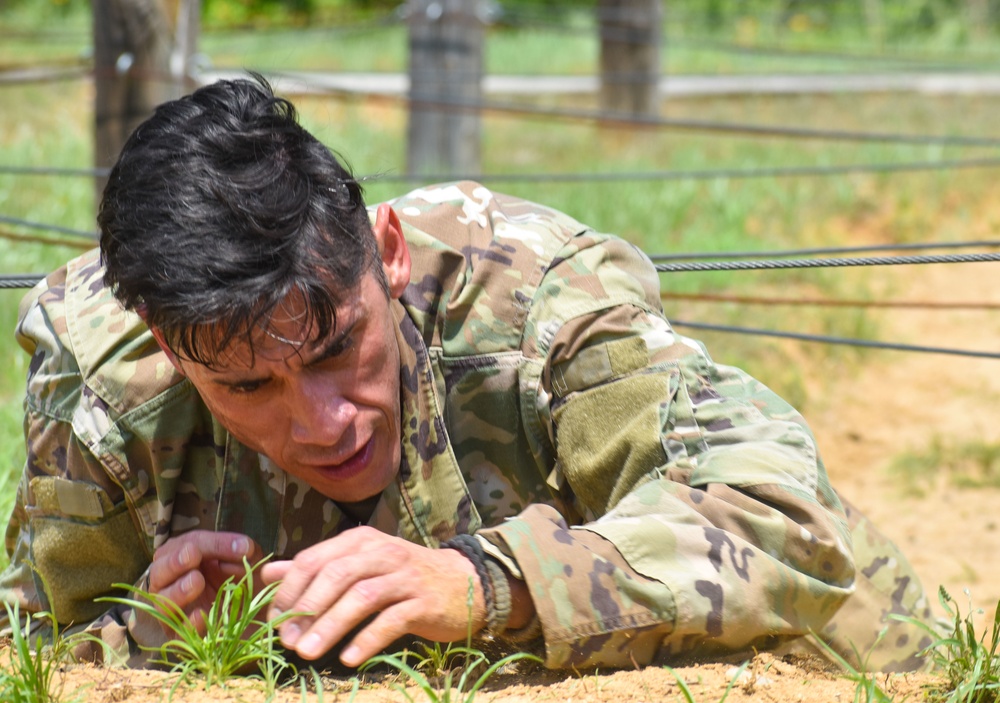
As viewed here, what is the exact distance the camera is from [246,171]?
1.75m

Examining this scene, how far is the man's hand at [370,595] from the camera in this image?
1.51 meters

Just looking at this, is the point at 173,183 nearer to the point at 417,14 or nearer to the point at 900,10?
the point at 417,14

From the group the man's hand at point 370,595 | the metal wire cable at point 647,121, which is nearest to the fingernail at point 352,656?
the man's hand at point 370,595

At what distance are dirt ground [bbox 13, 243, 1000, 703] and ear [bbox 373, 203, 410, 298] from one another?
67cm

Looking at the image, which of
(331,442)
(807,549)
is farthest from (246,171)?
(807,549)

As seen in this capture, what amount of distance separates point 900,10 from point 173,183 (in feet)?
45.4

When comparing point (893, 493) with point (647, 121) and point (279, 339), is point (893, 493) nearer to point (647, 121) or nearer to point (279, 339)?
point (647, 121)

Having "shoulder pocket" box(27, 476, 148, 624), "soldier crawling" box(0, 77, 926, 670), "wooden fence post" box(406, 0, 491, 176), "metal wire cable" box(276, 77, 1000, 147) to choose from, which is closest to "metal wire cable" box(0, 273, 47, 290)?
"soldier crawling" box(0, 77, 926, 670)

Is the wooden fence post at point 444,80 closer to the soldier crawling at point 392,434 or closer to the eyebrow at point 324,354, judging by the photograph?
the soldier crawling at point 392,434

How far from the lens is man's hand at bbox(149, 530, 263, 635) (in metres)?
1.78

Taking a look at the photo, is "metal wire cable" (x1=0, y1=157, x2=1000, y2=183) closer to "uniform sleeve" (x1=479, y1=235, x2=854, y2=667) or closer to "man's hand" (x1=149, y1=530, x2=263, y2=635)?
"uniform sleeve" (x1=479, y1=235, x2=854, y2=667)

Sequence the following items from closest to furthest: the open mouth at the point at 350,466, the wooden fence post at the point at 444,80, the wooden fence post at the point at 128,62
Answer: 1. the open mouth at the point at 350,466
2. the wooden fence post at the point at 128,62
3. the wooden fence post at the point at 444,80

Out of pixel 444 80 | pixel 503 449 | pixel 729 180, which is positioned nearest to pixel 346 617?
pixel 503 449

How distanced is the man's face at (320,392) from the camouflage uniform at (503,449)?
0.13 metres
